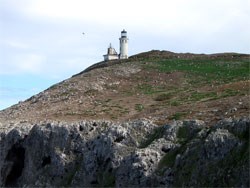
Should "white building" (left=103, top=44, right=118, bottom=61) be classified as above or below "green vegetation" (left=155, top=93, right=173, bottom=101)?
above

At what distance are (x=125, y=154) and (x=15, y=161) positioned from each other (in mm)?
9757

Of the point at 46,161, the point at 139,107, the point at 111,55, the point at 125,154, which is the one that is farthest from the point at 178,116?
the point at 111,55

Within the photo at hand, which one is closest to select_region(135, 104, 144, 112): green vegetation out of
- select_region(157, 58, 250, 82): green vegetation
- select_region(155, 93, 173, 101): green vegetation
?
select_region(155, 93, 173, 101): green vegetation

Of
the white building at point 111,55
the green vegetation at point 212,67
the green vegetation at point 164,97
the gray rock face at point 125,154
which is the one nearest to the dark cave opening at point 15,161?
the gray rock face at point 125,154

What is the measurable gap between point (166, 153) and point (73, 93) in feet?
72.1

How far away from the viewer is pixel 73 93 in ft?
149

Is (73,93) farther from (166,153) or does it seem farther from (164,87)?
(166,153)

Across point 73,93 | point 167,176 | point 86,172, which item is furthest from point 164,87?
point 167,176

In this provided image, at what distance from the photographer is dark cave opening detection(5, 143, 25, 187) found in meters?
32.3

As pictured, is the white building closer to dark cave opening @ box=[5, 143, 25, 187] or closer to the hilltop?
the hilltop

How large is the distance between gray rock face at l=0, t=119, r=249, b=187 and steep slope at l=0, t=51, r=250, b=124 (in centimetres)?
249

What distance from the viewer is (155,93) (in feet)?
135

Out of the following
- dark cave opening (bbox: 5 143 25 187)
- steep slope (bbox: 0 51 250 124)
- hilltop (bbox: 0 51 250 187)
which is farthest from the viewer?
dark cave opening (bbox: 5 143 25 187)

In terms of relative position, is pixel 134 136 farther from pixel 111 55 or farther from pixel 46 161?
pixel 111 55
